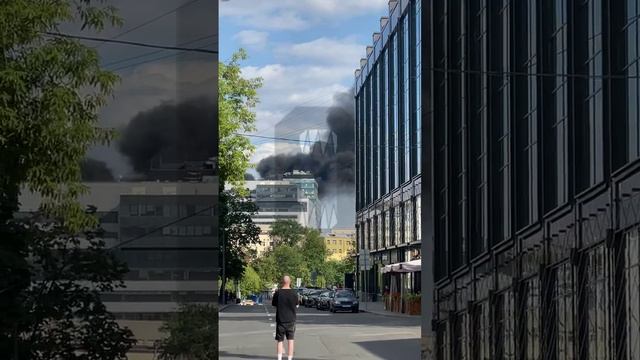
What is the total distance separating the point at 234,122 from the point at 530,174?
1270 cm

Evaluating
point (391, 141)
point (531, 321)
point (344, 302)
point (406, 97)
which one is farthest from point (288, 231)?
point (344, 302)

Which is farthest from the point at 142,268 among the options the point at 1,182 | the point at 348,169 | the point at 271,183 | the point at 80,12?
the point at 348,169

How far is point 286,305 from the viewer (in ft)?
46.8

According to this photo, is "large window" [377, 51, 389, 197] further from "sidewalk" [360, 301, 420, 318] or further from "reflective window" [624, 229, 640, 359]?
"reflective window" [624, 229, 640, 359]

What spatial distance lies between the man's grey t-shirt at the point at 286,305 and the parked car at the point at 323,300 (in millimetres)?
26476

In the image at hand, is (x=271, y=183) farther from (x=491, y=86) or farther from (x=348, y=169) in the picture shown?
(x=491, y=86)

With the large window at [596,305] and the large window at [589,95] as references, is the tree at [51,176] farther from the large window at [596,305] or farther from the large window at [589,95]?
the large window at [589,95]

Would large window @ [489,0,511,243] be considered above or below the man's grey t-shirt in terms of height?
above

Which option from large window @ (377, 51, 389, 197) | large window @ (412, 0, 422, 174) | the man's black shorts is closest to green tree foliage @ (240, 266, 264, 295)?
large window @ (377, 51, 389, 197)

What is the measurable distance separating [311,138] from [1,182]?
24.3ft

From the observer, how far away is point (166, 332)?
31.2 feet

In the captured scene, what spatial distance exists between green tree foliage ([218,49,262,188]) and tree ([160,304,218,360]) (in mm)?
13793

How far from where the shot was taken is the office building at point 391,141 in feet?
50.7

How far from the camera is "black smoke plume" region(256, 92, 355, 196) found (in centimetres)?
1593
